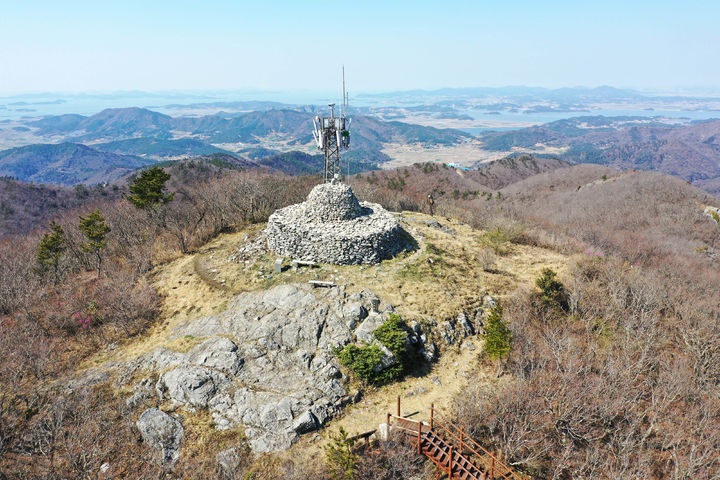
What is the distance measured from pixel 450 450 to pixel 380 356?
5.39m

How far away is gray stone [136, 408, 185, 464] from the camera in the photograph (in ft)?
44.3

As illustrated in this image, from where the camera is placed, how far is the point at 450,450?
12047 millimetres

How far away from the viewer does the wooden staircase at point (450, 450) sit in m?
12.1

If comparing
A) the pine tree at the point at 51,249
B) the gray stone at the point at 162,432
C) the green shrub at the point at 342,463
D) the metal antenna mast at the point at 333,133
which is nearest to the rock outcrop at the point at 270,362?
the gray stone at the point at 162,432

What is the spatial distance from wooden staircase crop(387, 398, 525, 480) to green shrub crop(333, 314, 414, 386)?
7.72ft

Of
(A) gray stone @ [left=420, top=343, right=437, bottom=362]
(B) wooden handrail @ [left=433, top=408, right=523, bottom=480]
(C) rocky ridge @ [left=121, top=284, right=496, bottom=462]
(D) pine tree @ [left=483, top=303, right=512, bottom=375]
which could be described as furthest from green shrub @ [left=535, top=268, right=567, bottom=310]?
(B) wooden handrail @ [left=433, top=408, right=523, bottom=480]

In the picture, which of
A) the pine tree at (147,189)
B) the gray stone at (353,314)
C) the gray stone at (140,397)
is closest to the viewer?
the gray stone at (140,397)

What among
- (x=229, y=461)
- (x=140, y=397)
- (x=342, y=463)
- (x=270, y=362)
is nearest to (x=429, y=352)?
(x=342, y=463)

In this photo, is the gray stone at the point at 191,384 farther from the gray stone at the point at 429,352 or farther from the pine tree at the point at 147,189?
the pine tree at the point at 147,189

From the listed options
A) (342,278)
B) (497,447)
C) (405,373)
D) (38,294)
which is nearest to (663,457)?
(497,447)

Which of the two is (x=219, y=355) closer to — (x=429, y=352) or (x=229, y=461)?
(x=229, y=461)

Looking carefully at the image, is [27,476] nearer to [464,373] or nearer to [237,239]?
[464,373]

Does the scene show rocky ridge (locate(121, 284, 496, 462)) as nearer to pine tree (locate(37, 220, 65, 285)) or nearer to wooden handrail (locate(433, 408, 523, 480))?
wooden handrail (locate(433, 408, 523, 480))

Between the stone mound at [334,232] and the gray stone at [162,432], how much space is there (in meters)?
12.2
